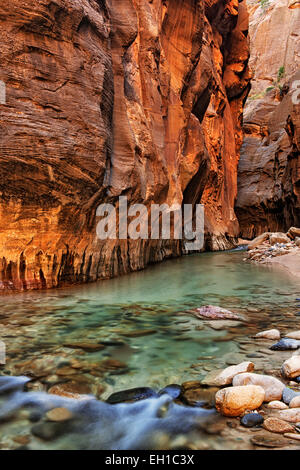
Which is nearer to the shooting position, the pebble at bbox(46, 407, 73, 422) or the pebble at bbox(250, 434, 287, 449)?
the pebble at bbox(250, 434, 287, 449)

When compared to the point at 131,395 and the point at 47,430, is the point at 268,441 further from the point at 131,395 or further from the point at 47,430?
the point at 47,430

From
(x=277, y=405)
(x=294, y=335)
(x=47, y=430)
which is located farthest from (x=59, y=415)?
(x=294, y=335)

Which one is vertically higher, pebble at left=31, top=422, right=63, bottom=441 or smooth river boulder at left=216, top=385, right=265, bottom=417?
smooth river boulder at left=216, top=385, right=265, bottom=417

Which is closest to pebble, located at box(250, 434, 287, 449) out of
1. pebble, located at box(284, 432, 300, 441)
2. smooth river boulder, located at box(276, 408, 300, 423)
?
pebble, located at box(284, 432, 300, 441)

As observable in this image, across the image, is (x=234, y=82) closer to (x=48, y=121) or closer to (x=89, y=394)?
(x=48, y=121)

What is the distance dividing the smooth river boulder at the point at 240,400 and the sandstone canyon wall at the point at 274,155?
23.7 meters

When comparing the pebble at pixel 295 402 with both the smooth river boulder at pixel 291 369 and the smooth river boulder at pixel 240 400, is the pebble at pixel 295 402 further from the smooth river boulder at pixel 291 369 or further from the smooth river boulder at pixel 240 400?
the smooth river boulder at pixel 291 369

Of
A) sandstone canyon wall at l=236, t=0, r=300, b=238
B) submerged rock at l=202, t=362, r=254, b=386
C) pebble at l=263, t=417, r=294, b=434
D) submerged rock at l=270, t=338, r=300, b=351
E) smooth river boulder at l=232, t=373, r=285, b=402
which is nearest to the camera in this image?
pebble at l=263, t=417, r=294, b=434

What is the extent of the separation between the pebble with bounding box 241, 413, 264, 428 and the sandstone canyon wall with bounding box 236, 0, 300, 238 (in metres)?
23.9

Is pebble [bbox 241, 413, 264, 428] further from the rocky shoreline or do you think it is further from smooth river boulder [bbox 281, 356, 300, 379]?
the rocky shoreline

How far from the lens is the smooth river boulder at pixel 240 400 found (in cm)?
196

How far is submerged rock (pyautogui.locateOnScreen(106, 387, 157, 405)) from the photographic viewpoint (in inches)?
87.7

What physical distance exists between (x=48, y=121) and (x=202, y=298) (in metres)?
4.43

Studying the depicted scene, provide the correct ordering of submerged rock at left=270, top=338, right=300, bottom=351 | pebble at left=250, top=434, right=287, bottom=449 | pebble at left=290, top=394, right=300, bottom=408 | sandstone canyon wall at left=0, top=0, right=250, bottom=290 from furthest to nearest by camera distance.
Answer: sandstone canyon wall at left=0, top=0, right=250, bottom=290 < submerged rock at left=270, top=338, right=300, bottom=351 < pebble at left=290, top=394, right=300, bottom=408 < pebble at left=250, top=434, right=287, bottom=449
